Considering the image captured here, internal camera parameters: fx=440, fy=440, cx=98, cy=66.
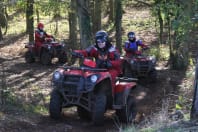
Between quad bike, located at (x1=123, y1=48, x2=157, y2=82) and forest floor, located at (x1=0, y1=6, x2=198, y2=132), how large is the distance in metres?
0.34

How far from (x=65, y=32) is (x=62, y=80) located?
21.2 meters

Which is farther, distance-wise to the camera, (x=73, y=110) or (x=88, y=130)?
(x=73, y=110)

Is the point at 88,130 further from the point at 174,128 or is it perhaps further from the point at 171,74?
the point at 171,74

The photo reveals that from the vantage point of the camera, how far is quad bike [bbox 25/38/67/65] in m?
19.8

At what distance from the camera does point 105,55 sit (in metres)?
9.81

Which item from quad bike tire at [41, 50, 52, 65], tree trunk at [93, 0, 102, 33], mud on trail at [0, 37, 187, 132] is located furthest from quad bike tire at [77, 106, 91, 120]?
tree trunk at [93, 0, 102, 33]

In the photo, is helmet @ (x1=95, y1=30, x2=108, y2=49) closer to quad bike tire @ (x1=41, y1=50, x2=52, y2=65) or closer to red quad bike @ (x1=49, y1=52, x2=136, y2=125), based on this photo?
red quad bike @ (x1=49, y1=52, x2=136, y2=125)

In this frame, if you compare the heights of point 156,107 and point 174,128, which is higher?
point 174,128

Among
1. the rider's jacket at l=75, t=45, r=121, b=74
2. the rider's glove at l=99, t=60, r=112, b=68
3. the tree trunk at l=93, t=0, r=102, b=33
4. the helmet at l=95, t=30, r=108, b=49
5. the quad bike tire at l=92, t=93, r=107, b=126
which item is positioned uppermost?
the tree trunk at l=93, t=0, r=102, b=33

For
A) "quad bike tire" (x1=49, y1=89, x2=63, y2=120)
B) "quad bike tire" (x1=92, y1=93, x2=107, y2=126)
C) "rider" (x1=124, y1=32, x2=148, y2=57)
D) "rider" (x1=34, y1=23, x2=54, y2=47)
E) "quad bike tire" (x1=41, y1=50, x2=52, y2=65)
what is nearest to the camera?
"quad bike tire" (x1=92, y1=93, x2=107, y2=126)

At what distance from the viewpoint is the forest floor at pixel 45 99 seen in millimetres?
8516

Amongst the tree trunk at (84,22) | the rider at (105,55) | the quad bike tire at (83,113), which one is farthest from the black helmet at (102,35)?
the tree trunk at (84,22)

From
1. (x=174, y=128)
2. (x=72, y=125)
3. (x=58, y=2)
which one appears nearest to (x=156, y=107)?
(x=72, y=125)

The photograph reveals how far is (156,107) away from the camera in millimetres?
11625
